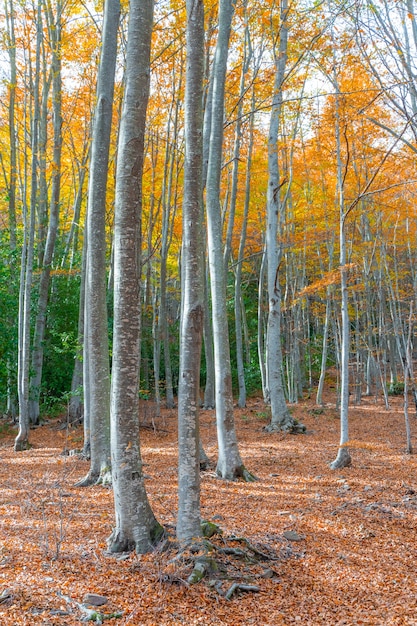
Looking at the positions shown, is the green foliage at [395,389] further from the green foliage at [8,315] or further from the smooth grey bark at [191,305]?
the smooth grey bark at [191,305]

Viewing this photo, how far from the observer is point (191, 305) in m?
3.91

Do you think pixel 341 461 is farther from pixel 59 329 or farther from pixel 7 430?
pixel 59 329

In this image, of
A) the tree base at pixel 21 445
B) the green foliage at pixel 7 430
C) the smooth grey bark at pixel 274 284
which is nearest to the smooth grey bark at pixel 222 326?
the smooth grey bark at pixel 274 284

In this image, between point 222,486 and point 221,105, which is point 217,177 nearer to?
point 221,105

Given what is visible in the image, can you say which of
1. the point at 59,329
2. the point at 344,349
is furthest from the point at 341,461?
the point at 59,329

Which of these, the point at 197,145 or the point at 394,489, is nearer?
the point at 197,145

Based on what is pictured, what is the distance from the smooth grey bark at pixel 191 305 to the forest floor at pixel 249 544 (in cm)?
42

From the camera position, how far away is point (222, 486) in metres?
6.52

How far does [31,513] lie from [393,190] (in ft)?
41.3

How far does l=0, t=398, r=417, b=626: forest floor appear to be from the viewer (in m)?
3.26

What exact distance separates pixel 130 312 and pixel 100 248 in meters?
2.89

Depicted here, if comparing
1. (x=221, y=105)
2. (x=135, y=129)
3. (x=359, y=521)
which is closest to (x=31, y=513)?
(x=359, y=521)

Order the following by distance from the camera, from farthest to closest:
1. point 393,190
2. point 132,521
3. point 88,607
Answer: point 393,190 < point 132,521 < point 88,607

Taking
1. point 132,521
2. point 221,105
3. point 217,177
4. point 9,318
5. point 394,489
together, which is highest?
point 221,105
